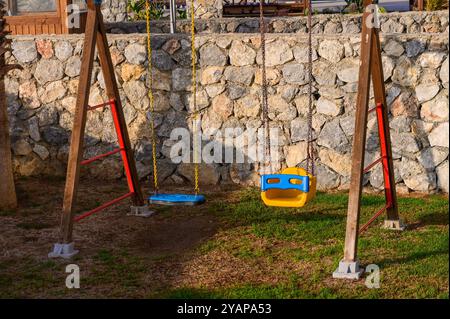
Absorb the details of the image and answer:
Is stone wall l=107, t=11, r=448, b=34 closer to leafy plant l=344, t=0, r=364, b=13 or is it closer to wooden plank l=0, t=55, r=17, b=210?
leafy plant l=344, t=0, r=364, b=13

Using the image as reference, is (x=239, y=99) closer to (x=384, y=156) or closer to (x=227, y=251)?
(x=384, y=156)

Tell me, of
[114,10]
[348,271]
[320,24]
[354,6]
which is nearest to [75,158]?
[348,271]

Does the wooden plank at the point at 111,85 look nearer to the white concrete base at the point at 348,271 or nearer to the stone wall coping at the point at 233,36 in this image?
the stone wall coping at the point at 233,36

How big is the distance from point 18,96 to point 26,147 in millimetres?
648

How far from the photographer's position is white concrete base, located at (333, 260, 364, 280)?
6.48m

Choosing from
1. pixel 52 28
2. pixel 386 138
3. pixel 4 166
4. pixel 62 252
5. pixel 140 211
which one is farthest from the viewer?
pixel 52 28

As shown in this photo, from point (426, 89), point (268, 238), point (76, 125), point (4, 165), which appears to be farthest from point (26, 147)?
point (426, 89)

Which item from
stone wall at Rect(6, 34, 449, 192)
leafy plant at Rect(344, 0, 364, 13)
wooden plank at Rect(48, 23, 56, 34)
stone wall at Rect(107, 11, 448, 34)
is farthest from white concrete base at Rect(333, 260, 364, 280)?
leafy plant at Rect(344, 0, 364, 13)

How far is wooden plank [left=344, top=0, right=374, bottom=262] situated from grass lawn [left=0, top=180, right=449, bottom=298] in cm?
32

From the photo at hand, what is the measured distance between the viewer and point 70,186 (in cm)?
735

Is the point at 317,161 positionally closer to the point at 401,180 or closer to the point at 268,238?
the point at 401,180

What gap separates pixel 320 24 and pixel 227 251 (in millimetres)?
7259

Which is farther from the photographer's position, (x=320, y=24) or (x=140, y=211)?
(x=320, y=24)

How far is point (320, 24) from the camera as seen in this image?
13.8 metres
